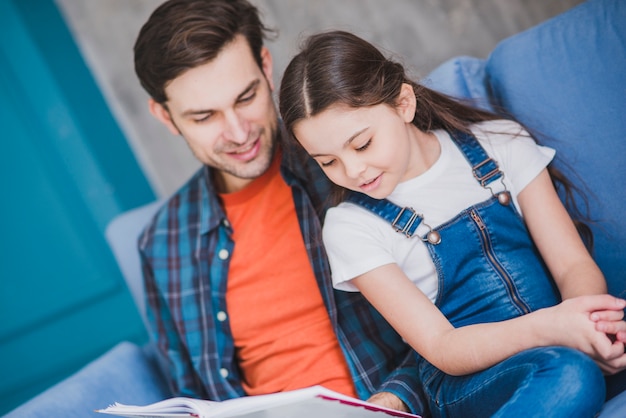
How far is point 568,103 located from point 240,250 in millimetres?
833

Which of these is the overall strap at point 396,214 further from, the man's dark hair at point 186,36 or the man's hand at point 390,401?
the man's dark hair at point 186,36

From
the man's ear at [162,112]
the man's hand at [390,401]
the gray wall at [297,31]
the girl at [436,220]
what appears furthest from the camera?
the gray wall at [297,31]

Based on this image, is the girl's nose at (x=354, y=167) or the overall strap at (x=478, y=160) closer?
the girl's nose at (x=354, y=167)

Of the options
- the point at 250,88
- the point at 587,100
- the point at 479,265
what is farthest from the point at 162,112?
the point at 587,100

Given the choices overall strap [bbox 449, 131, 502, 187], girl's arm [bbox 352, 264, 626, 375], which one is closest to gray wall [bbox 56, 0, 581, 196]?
overall strap [bbox 449, 131, 502, 187]

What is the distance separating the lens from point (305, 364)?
1.50 meters

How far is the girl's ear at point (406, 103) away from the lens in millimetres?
1250

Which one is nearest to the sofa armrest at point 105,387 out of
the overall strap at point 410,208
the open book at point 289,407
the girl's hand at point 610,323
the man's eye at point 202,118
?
the open book at point 289,407

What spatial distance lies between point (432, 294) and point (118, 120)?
1824 millimetres

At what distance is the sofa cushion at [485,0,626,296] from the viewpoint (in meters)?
1.33

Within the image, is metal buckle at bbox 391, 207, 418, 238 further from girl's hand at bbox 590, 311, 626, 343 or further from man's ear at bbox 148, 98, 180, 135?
man's ear at bbox 148, 98, 180, 135

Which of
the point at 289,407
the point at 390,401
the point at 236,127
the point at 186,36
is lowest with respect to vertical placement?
the point at 390,401

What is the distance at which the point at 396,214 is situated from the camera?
1.26 metres

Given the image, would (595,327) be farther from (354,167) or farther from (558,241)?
(354,167)
